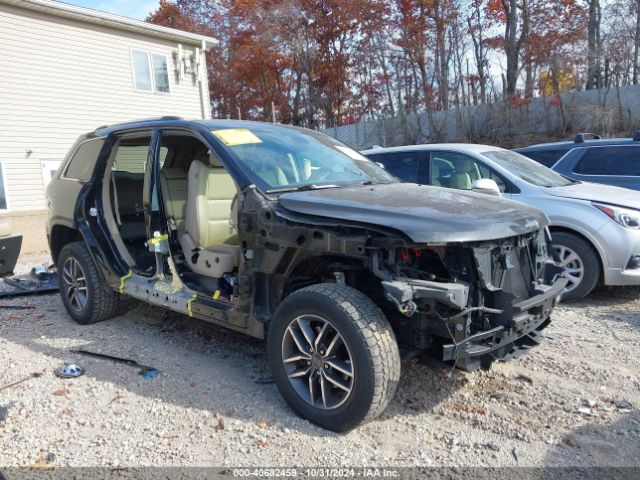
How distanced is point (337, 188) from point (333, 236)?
0.83 metres

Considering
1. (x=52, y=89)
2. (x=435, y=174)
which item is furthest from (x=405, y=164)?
(x=52, y=89)

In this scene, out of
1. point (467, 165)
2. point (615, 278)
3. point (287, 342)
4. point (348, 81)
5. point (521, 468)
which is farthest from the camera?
point (348, 81)

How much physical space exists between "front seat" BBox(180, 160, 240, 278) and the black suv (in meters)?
5.49

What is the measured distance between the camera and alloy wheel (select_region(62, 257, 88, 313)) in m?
5.17

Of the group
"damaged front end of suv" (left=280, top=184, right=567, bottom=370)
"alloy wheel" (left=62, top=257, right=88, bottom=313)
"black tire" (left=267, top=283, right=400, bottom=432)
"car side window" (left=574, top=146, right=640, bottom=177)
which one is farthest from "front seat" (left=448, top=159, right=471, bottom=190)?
"alloy wheel" (left=62, top=257, right=88, bottom=313)

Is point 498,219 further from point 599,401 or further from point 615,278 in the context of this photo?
point 615,278

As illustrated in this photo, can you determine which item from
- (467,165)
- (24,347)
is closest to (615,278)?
(467,165)

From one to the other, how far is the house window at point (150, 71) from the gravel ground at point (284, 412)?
11246 mm

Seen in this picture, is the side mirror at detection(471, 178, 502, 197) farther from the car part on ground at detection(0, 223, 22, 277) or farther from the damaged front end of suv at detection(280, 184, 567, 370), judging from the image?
the car part on ground at detection(0, 223, 22, 277)

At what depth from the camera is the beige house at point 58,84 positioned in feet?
38.5

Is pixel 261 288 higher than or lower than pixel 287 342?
higher

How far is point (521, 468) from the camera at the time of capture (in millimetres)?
2725

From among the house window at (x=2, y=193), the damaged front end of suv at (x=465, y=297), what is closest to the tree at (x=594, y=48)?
the damaged front end of suv at (x=465, y=297)

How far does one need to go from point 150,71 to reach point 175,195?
11195 mm
